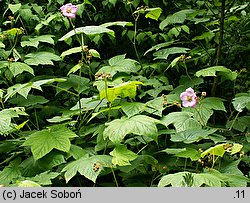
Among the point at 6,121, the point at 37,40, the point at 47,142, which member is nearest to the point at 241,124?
the point at 47,142

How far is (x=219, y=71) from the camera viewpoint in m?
2.04

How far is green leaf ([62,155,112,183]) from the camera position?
1.49 meters

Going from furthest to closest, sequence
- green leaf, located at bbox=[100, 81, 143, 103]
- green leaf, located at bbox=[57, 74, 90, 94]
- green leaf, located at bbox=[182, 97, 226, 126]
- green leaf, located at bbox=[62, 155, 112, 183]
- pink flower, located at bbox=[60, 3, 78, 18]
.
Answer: green leaf, located at bbox=[57, 74, 90, 94]
pink flower, located at bbox=[60, 3, 78, 18]
green leaf, located at bbox=[182, 97, 226, 126]
green leaf, located at bbox=[100, 81, 143, 103]
green leaf, located at bbox=[62, 155, 112, 183]

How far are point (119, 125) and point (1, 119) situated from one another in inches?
19.2

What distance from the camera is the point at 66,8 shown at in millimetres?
2051

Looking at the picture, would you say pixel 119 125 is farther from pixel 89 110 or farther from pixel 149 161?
pixel 89 110

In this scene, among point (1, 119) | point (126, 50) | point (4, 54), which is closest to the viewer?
point (1, 119)

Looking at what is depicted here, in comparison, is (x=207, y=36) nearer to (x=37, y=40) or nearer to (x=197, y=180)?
(x=37, y=40)

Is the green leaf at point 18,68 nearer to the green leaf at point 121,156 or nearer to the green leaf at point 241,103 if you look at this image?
the green leaf at point 121,156

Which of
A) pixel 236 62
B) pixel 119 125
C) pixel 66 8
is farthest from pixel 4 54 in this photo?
pixel 236 62

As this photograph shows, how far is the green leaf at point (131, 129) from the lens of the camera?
151cm

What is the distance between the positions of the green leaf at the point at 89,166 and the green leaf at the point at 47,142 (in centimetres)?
8

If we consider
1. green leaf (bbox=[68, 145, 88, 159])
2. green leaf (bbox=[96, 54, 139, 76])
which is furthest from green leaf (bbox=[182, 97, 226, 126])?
green leaf (bbox=[68, 145, 88, 159])

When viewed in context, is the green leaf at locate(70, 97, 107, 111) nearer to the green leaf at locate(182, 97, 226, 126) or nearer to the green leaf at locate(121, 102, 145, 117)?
the green leaf at locate(121, 102, 145, 117)
